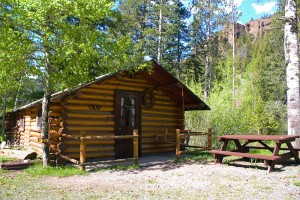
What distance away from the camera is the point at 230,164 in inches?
384

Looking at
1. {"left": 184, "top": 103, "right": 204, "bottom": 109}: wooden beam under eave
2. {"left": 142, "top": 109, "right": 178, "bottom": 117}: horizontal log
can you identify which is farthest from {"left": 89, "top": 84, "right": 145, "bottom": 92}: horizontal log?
{"left": 184, "top": 103, "right": 204, "bottom": 109}: wooden beam under eave

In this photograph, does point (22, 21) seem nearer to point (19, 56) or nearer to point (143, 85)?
point (19, 56)

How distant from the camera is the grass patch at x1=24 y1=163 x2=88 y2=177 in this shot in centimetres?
834

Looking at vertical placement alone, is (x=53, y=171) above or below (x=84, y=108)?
below

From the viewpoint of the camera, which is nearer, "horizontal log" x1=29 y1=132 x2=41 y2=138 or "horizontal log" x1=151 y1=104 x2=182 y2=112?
"horizontal log" x1=29 y1=132 x2=41 y2=138

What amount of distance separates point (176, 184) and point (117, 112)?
4888 mm

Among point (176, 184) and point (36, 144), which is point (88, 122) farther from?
point (176, 184)

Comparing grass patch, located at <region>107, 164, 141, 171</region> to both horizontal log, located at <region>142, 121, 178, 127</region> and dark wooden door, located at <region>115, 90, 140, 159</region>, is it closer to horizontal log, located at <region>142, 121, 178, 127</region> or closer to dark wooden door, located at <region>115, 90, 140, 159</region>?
dark wooden door, located at <region>115, 90, 140, 159</region>

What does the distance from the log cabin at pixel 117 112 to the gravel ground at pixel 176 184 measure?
2137 mm

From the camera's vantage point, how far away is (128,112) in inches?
465

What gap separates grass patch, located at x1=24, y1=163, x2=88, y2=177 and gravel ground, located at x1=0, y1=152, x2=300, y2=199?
357 millimetres

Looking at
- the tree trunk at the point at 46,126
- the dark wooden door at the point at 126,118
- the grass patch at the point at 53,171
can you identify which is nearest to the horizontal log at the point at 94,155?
the dark wooden door at the point at 126,118

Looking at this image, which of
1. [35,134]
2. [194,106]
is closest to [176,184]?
[194,106]

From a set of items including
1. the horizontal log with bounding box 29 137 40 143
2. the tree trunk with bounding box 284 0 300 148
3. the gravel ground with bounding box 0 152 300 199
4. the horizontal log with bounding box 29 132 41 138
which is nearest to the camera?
the gravel ground with bounding box 0 152 300 199
